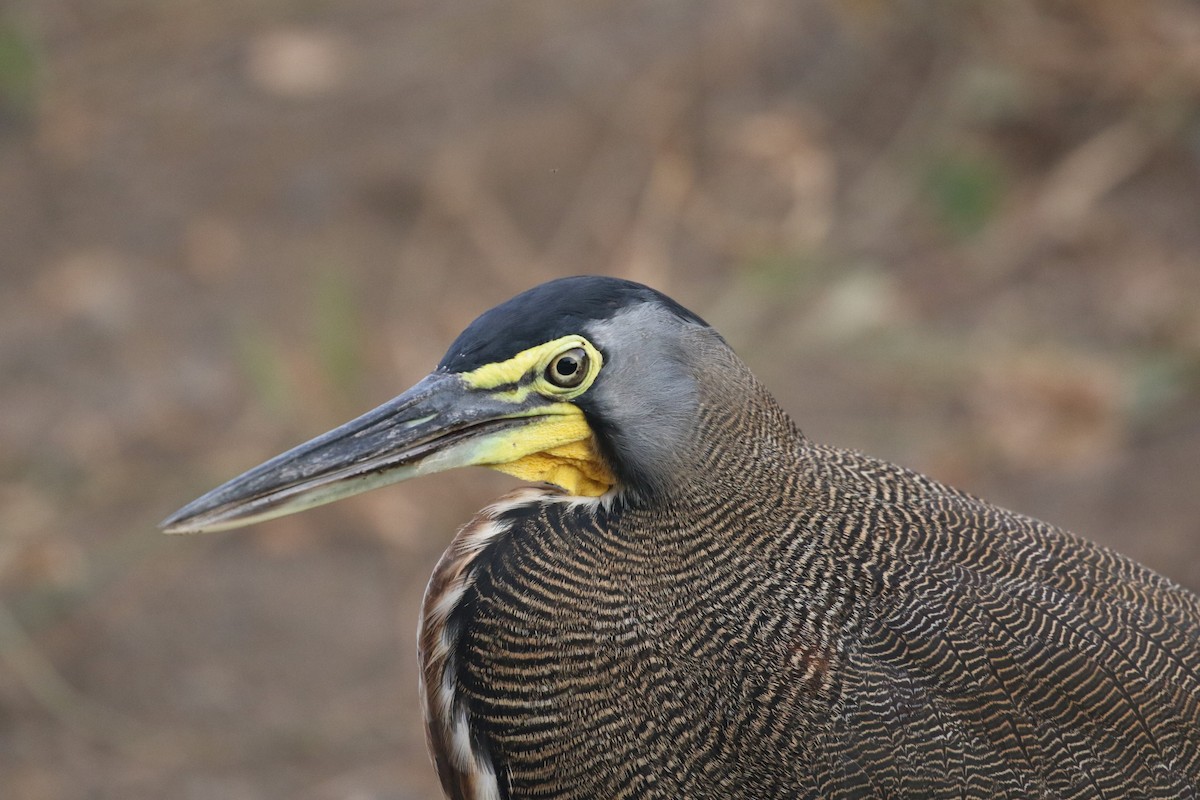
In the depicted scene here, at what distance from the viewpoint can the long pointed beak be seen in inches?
97.8

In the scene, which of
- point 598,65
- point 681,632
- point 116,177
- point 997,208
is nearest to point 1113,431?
point 997,208

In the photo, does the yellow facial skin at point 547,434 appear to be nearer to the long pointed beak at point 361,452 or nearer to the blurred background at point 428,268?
the long pointed beak at point 361,452

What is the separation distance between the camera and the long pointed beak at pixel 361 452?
2484mm

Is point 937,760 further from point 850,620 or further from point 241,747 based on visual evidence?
point 241,747

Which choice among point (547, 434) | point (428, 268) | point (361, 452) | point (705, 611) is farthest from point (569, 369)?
point (428, 268)

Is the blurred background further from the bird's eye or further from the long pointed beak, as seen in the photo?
the bird's eye

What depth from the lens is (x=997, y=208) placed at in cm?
722

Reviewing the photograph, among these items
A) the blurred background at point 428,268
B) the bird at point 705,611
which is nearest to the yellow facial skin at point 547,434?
the bird at point 705,611

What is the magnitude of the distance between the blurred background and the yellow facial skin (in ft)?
8.55

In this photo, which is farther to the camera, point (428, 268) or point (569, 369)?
point (428, 268)

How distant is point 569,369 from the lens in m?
2.50

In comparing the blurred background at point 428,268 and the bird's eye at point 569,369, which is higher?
the blurred background at point 428,268

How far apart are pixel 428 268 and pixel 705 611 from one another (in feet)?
15.3

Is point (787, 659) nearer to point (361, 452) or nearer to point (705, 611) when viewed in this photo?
point (705, 611)
